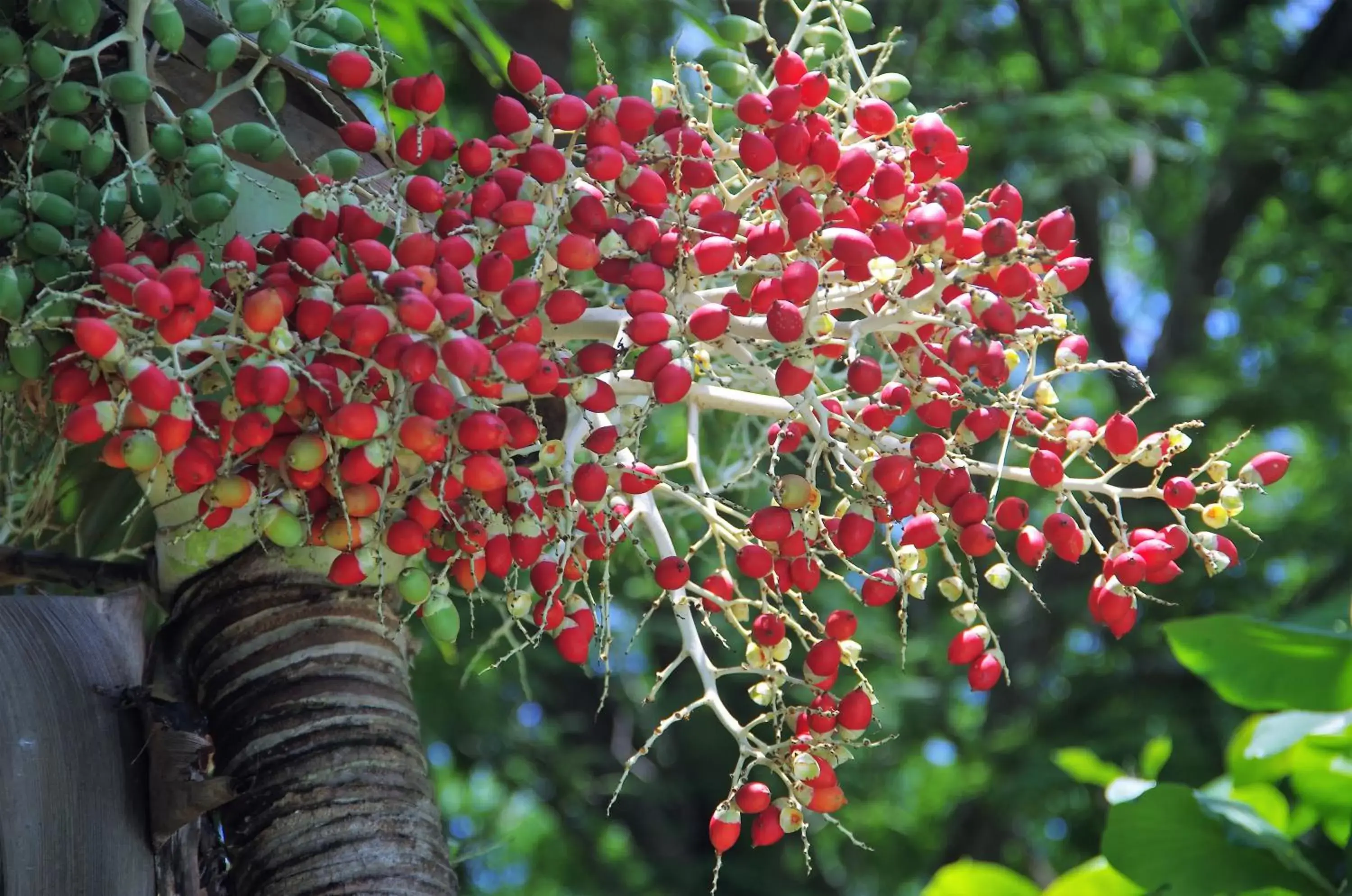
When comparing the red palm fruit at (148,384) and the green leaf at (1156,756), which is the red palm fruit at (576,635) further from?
the green leaf at (1156,756)

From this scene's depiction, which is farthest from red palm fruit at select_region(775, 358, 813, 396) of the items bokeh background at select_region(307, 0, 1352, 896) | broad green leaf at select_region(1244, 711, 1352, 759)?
bokeh background at select_region(307, 0, 1352, 896)

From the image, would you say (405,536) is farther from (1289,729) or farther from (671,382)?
(1289,729)

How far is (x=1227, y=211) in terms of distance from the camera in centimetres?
680

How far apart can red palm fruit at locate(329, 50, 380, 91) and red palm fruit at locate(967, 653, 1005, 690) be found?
858 millimetres

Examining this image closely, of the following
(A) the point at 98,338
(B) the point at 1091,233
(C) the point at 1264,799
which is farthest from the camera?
(B) the point at 1091,233

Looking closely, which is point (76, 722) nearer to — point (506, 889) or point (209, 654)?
point (209, 654)

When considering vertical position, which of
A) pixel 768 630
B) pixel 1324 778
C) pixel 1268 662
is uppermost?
pixel 768 630

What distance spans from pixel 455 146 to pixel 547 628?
1.60 ft

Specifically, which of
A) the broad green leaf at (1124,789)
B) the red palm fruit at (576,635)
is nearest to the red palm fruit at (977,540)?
the red palm fruit at (576,635)

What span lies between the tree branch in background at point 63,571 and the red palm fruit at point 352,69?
0.57 meters

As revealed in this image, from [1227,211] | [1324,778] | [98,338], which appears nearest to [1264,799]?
[1324,778]

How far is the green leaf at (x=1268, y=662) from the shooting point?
7.13 ft

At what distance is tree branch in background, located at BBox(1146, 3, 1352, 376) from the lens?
638cm

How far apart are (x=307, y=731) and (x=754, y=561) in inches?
18.0
